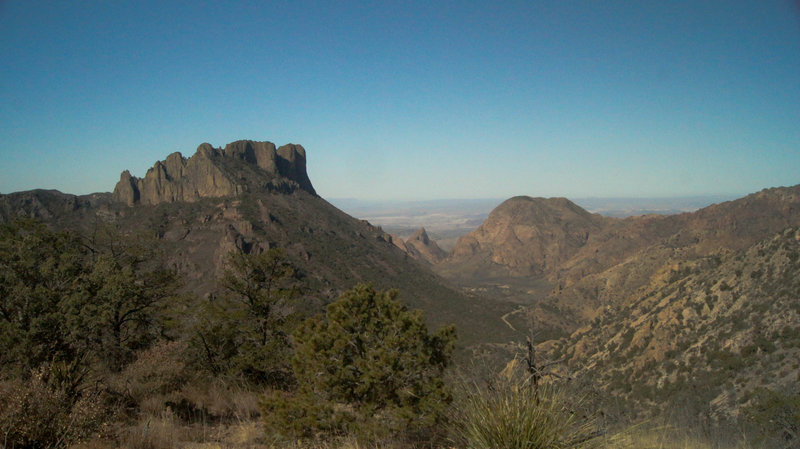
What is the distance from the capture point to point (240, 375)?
1241 centimetres

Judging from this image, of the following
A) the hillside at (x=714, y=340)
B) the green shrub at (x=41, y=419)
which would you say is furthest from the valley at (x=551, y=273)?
the green shrub at (x=41, y=419)

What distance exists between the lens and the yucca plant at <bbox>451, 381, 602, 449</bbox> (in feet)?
11.8

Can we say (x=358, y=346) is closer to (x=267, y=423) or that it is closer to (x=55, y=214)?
(x=267, y=423)

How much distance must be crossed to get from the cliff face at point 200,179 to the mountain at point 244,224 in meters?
0.27

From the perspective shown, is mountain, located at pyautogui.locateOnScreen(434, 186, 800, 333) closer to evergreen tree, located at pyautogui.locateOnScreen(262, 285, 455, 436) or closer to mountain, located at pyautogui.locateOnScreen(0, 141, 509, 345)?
evergreen tree, located at pyautogui.locateOnScreen(262, 285, 455, 436)

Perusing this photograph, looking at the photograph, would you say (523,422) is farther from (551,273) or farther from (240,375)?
(551,273)

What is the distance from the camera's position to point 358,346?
8.75 metres

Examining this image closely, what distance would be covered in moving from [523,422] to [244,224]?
86.4m

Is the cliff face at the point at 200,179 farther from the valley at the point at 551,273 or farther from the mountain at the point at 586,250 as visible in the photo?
the mountain at the point at 586,250

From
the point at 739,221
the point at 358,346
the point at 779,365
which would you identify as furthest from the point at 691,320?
the point at 739,221

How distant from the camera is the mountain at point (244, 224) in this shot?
247 feet

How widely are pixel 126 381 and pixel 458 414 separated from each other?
7.99m

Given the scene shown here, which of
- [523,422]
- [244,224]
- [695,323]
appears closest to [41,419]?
[523,422]

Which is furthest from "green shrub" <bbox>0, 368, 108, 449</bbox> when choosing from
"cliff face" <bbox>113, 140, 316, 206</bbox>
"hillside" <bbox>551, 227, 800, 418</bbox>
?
"cliff face" <bbox>113, 140, 316, 206</bbox>
